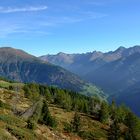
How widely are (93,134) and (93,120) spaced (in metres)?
26.3

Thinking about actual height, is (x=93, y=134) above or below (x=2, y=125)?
below

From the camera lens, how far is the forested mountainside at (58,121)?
50.3 m

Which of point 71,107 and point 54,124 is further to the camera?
point 71,107

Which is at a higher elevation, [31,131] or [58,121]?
[31,131]

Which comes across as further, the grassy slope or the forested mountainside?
the forested mountainside

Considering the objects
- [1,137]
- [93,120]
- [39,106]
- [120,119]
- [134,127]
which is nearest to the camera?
[1,137]

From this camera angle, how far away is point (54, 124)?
90.5 meters

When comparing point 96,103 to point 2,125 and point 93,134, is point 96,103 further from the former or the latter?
Answer: point 2,125

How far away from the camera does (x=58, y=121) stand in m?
113

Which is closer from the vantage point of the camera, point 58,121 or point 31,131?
point 31,131

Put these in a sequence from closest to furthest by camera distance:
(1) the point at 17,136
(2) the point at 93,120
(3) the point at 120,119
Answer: (1) the point at 17,136 < (2) the point at 93,120 < (3) the point at 120,119

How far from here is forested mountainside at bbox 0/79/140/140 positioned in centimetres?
5034

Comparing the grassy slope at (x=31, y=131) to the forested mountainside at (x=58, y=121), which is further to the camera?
the forested mountainside at (x=58, y=121)

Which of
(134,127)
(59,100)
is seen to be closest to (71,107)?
(59,100)
